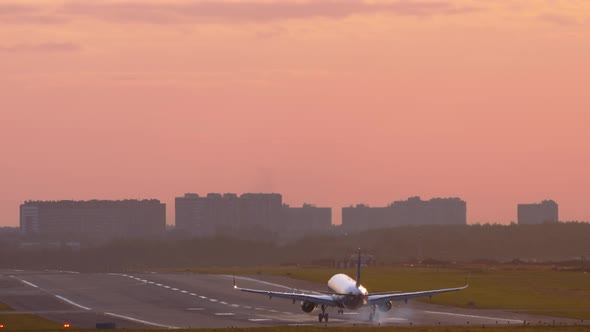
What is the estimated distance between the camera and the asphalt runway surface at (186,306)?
83.7 m

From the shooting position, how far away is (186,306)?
101m

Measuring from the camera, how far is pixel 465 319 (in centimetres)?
8475

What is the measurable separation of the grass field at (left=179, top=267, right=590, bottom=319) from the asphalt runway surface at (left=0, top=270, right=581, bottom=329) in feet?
13.8

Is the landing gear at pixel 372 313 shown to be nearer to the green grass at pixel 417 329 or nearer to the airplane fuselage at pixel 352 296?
the airplane fuselage at pixel 352 296

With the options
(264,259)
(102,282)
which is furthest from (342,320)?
(264,259)

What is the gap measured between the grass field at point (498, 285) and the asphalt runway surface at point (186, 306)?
4.21 meters

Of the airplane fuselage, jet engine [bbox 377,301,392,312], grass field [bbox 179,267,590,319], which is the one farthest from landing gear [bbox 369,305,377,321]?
grass field [bbox 179,267,590,319]

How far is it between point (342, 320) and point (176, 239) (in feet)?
384

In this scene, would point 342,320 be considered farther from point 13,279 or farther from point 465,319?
point 13,279

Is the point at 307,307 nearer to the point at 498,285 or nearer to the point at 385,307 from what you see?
the point at 385,307

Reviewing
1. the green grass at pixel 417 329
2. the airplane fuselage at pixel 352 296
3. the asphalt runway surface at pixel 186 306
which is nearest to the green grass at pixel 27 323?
the asphalt runway surface at pixel 186 306

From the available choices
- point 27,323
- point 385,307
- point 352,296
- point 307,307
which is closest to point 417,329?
point 352,296

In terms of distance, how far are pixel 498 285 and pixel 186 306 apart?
124 ft

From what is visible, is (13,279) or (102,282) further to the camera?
(13,279)
